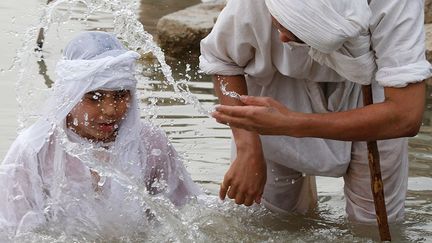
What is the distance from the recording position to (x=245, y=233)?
218 inches

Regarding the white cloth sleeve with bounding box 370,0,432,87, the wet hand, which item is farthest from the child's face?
the white cloth sleeve with bounding box 370,0,432,87

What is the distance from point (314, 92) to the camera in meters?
5.35

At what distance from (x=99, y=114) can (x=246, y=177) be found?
0.67 metres

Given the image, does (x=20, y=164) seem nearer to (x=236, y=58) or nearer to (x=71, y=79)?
(x=71, y=79)

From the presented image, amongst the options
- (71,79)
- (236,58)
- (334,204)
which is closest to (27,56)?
(71,79)

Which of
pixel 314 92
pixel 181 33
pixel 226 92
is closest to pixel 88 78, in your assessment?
pixel 226 92

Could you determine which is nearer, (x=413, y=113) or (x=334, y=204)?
(x=413, y=113)

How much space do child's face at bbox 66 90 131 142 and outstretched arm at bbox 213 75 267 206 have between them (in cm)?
45

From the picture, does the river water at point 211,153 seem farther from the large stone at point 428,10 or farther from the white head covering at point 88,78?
the large stone at point 428,10


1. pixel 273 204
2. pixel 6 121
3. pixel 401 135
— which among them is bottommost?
pixel 6 121

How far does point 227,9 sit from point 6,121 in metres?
2.99

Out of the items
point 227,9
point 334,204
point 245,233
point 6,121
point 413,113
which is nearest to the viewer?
point 413,113

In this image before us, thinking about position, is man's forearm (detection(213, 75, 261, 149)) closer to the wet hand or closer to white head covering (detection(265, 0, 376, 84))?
the wet hand

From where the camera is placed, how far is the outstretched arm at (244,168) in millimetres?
5160
